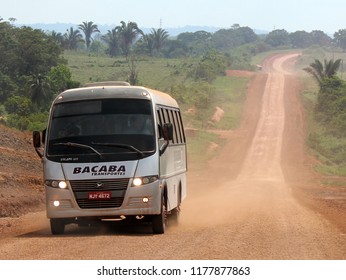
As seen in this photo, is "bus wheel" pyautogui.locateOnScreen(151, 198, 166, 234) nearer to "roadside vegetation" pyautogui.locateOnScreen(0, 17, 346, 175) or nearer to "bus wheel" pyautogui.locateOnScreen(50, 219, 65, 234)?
"bus wheel" pyautogui.locateOnScreen(50, 219, 65, 234)

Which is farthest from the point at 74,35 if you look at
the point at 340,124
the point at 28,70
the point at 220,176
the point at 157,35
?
the point at 220,176

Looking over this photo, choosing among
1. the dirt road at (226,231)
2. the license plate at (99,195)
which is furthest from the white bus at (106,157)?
the dirt road at (226,231)

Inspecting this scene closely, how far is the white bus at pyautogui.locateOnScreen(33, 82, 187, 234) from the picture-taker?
1602 centimetres

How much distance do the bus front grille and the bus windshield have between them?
0.45 meters

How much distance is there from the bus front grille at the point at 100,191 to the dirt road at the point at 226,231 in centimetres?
62

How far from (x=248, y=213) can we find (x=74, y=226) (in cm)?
562

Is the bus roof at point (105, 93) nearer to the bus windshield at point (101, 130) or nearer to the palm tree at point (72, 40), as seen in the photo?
the bus windshield at point (101, 130)

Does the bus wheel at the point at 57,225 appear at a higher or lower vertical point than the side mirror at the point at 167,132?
lower

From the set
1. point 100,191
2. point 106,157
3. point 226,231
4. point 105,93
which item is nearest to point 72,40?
point 105,93

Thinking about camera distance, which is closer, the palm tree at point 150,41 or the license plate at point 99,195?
the license plate at point 99,195

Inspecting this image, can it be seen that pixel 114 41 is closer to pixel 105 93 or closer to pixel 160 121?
pixel 160 121

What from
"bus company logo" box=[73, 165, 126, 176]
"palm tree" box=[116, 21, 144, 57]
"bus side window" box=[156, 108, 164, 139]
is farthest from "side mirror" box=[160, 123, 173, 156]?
"palm tree" box=[116, 21, 144, 57]

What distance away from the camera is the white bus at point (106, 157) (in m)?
16.0

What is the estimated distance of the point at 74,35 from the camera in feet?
584
